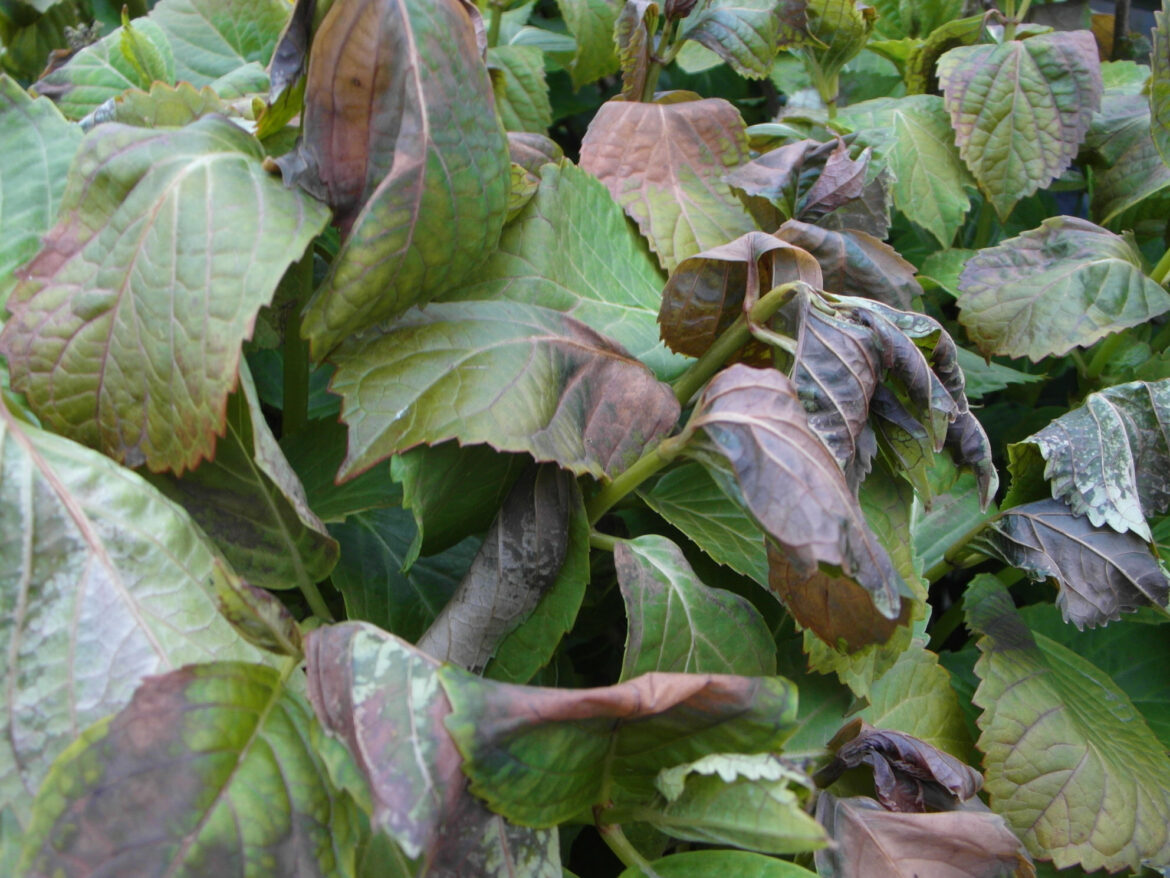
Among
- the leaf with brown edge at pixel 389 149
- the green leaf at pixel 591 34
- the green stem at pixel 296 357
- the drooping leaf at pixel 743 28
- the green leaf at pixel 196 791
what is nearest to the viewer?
the green leaf at pixel 196 791

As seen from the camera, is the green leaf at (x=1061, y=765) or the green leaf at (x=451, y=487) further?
Result: the green leaf at (x=1061, y=765)

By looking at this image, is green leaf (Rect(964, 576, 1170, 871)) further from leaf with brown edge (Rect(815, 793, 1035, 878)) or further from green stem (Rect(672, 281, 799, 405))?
green stem (Rect(672, 281, 799, 405))

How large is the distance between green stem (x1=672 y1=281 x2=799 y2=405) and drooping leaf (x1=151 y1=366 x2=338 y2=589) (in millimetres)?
240

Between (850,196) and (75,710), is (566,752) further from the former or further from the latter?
(850,196)

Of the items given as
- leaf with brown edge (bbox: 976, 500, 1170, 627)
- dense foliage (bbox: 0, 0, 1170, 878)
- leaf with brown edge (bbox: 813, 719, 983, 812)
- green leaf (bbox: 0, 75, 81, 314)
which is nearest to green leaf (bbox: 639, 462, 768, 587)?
dense foliage (bbox: 0, 0, 1170, 878)

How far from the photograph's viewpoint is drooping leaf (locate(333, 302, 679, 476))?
49 centimetres

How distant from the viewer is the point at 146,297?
470 mm

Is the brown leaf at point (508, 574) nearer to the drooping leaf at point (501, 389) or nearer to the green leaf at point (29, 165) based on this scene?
the drooping leaf at point (501, 389)

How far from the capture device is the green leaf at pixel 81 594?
42 centimetres

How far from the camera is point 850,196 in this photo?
67cm

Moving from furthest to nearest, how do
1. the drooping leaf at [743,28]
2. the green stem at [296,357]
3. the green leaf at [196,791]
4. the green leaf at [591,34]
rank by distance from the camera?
the green leaf at [591,34] < the drooping leaf at [743,28] < the green stem at [296,357] < the green leaf at [196,791]

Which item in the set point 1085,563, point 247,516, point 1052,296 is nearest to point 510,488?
point 247,516

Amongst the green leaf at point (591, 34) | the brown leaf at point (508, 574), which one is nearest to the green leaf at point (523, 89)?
the green leaf at point (591, 34)

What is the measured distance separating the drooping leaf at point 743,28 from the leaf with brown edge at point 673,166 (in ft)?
0.22
